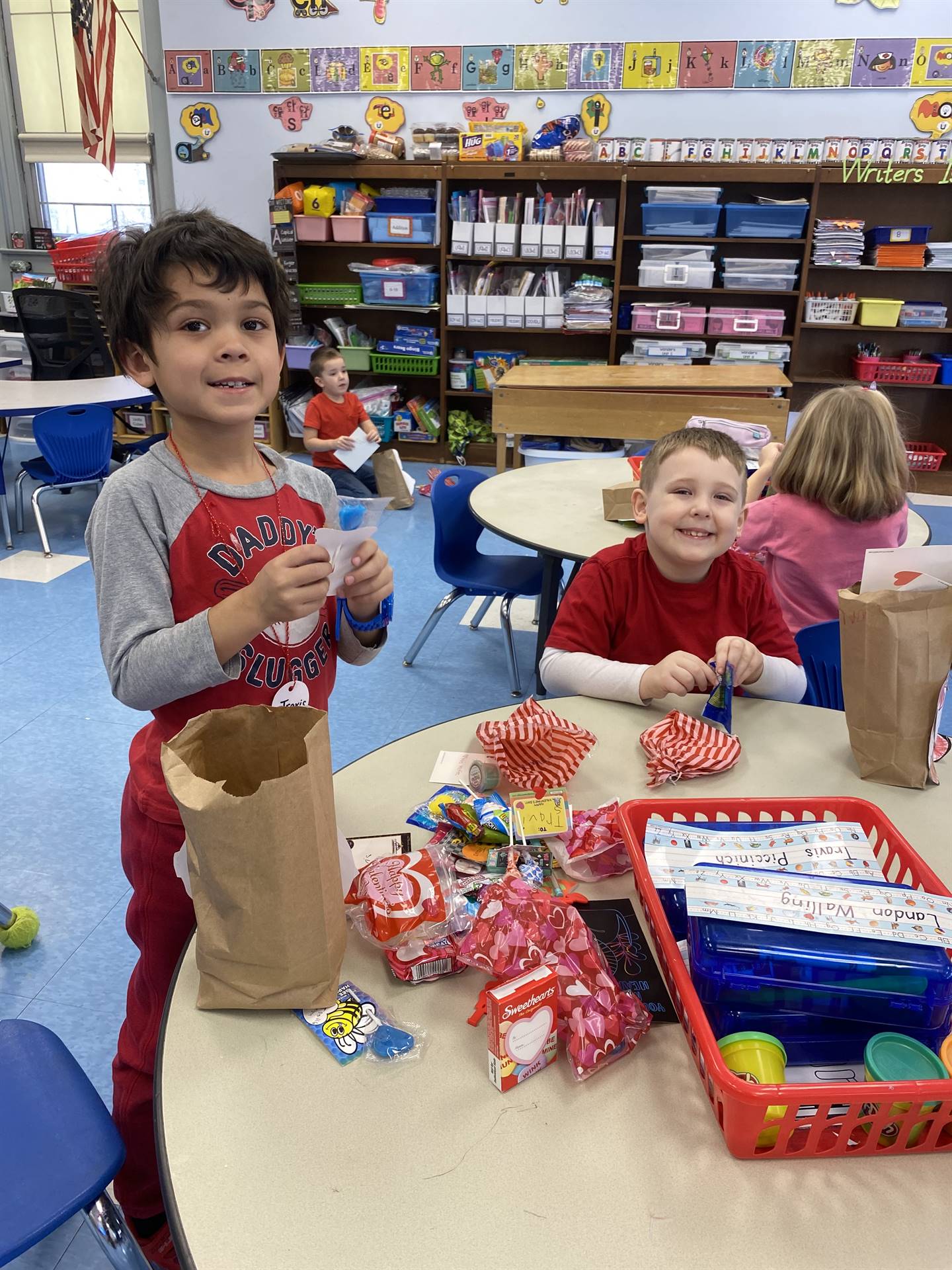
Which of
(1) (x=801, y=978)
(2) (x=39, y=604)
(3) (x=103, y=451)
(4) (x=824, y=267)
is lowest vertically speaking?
(2) (x=39, y=604)

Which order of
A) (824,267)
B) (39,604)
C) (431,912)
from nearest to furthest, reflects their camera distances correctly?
1. (431,912)
2. (39,604)
3. (824,267)

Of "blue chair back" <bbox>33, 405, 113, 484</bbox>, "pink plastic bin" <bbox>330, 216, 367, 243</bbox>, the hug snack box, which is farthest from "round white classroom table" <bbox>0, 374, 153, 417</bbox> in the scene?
the hug snack box

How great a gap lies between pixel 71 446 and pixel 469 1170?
158 inches

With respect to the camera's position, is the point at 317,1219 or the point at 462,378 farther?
the point at 462,378

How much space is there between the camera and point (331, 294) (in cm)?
583

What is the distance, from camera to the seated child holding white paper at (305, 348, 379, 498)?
4797 mm

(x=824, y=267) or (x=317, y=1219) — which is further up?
(x=824, y=267)

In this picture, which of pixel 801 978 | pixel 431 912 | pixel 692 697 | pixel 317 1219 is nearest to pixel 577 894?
pixel 431 912

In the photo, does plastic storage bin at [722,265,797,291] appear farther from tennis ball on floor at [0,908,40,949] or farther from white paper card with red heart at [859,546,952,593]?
tennis ball on floor at [0,908,40,949]

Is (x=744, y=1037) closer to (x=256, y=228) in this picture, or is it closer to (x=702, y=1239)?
(x=702, y=1239)

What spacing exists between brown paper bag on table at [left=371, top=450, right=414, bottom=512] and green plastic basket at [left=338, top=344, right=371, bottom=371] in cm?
106

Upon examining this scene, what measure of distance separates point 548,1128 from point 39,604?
3.57 meters

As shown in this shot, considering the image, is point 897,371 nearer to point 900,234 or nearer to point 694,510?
point 900,234

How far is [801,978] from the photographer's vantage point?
27.3 inches
